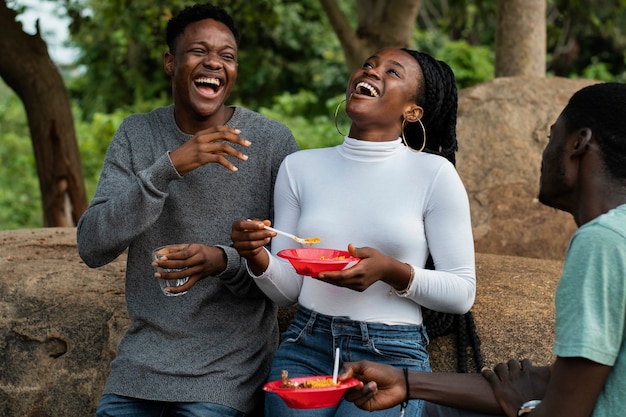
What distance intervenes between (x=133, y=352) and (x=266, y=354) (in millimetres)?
488

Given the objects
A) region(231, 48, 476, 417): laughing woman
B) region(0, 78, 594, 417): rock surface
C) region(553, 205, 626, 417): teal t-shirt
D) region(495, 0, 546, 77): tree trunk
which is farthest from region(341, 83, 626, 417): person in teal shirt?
region(495, 0, 546, 77): tree trunk

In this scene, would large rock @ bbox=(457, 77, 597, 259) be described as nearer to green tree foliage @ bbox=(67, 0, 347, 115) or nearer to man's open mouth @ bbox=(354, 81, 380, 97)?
man's open mouth @ bbox=(354, 81, 380, 97)

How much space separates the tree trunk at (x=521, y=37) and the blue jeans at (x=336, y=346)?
4.08 metres

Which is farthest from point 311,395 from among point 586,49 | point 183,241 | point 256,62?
point 586,49

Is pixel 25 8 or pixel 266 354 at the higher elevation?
pixel 25 8

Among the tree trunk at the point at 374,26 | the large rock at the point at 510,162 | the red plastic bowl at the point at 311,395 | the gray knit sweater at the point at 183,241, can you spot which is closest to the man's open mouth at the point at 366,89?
the gray knit sweater at the point at 183,241

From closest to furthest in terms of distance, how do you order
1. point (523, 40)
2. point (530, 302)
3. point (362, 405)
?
point (362, 405) < point (530, 302) < point (523, 40)

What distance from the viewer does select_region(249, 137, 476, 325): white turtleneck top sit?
291cm

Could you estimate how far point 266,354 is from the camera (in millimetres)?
3262

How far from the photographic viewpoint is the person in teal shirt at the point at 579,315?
6.37 feet

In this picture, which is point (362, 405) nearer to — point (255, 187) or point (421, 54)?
point (255, 187)

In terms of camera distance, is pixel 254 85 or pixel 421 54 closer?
pixel 421 54

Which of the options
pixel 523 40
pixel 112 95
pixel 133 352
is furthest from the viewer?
pixel 112 95

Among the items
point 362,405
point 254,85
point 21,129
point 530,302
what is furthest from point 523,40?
point 21,129
